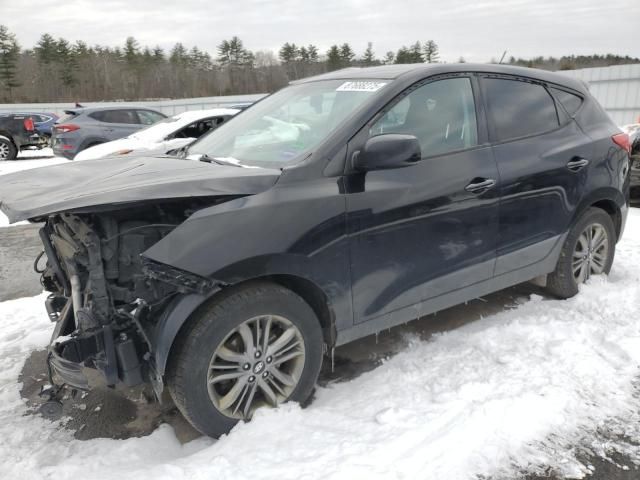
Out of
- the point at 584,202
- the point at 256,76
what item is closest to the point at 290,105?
the point at 584,202

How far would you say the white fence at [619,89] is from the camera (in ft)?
57.9

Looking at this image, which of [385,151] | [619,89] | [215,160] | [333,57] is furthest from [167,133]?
[333,57]

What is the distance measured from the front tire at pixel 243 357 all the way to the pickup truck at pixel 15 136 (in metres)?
17.5

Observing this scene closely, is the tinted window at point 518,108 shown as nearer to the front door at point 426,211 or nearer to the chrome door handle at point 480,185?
the front door at point 426,211

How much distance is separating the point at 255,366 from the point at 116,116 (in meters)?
13.3

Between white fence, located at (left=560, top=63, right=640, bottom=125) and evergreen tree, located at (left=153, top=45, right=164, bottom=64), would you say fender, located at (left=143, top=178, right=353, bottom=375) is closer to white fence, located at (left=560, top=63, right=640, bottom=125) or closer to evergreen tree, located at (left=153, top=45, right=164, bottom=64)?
white fence, located at (left=560, top=63, right=640, bottom=125)

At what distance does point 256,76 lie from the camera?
75.4m

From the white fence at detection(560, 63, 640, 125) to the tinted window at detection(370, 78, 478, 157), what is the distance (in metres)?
16.1

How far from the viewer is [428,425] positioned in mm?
2619

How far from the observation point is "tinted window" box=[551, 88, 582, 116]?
13.2 feet

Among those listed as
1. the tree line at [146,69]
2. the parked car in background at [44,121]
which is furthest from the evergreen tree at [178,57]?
the parked car in background at [44,121]

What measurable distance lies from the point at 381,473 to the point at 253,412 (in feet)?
2.48

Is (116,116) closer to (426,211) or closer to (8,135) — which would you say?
(8,135)

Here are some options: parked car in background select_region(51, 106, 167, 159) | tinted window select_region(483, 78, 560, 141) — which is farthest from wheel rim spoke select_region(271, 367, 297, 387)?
parked car in background select_region(51, 106, 167, 159)
